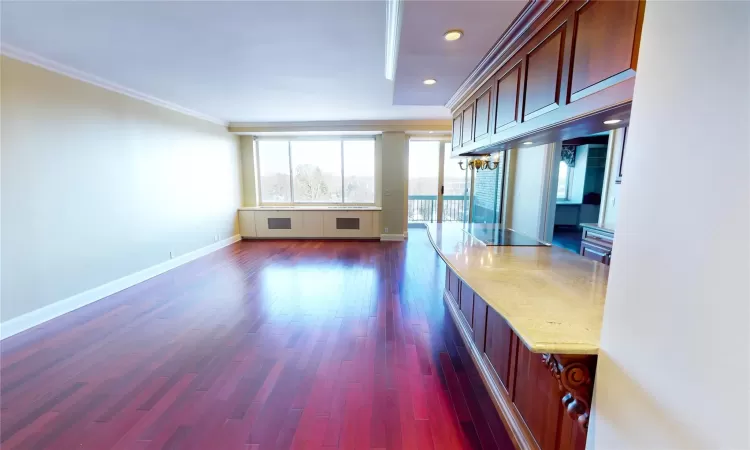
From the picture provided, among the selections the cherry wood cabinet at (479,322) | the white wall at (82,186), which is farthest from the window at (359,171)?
the cherry wood cabinet at (479,322)

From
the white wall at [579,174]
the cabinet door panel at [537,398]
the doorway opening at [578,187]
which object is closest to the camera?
the cabinet door panel at [537,398]

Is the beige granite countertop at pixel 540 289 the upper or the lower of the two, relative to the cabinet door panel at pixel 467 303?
upper

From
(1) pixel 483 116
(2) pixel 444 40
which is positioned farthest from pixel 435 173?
(2) pixel 444 40

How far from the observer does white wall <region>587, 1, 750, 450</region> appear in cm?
54

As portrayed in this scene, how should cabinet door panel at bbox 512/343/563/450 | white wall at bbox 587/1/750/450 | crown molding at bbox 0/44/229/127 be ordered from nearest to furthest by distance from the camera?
white wall at bbox 587/1/750/450 < cabinet door panel at bbox 512/343/563/450 < crown molding at bbox 0/44/229/127

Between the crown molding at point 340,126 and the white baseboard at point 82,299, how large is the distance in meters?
2.72

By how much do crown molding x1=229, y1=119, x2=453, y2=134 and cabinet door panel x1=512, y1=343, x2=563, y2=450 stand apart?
5.14m

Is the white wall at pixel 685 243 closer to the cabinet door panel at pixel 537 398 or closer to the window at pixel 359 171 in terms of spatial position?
the cabinet door panel at pixel 537 398

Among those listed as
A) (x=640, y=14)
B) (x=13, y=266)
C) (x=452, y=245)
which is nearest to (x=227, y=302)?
(x=13, y=266)

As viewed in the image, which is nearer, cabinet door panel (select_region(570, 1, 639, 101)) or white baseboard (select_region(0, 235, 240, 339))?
cabinet door panel (select_region(570, 1, 639, 101))

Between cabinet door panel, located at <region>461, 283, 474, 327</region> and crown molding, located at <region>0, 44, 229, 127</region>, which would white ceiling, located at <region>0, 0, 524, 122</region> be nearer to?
crown molding, located at <region>0, 44, 229, 127</region>

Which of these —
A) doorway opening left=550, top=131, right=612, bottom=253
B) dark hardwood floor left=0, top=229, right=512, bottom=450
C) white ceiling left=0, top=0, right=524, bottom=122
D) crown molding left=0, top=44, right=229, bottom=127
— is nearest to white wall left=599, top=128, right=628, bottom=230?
white ceiling left=0, top=0, right=524, bottom=122

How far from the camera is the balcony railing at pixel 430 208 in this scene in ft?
25.0

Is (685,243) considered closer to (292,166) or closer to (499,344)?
(499,344)
